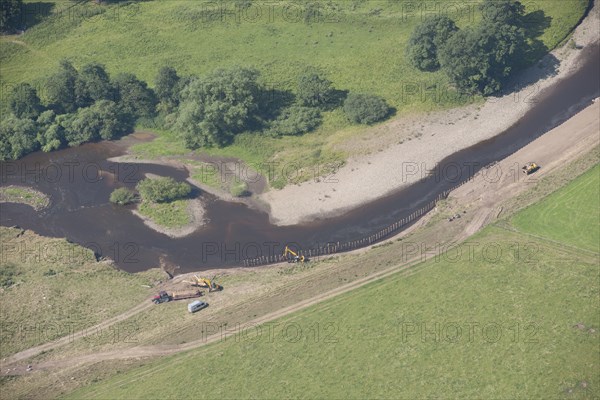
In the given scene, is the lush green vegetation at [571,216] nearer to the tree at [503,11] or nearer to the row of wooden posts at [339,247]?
the row of wooden posts at [339,247]

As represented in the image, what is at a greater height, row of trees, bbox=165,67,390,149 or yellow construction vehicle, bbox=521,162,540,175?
row of trees, bbox=165,67,390,149

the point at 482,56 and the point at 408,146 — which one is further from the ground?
the point at 482,56

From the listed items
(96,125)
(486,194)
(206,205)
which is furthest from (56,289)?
(486,194)

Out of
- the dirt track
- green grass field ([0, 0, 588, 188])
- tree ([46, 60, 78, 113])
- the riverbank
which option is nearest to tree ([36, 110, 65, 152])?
tree ([46, 60, 78, 113])

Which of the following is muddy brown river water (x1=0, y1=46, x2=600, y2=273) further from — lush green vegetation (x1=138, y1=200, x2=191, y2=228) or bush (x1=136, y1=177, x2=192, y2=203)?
bush (x1=136, y1=177, x2=192, y2=203)

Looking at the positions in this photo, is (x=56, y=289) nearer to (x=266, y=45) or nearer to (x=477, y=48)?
(x=266, y=45)

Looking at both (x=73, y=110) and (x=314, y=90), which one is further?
(x=73, y=110)
